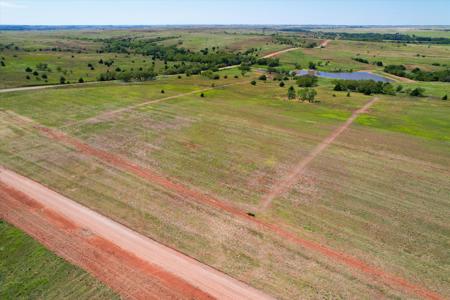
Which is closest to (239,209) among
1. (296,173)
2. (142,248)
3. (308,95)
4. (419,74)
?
(142,248)

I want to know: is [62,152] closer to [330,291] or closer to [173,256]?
[173,256]

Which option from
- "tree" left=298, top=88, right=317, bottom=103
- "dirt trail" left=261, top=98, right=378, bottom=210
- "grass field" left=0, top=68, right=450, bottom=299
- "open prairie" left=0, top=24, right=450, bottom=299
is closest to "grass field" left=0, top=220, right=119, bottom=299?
"open prairie" left=0, top=24, right=450, bottom=299

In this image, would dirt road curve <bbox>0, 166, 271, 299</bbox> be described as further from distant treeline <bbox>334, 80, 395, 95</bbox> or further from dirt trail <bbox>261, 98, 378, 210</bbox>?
distant treeline <bbox>334, 80, 395, 95</bbox>

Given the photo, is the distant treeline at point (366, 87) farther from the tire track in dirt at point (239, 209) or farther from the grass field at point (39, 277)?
the grass field at point (39, 277)

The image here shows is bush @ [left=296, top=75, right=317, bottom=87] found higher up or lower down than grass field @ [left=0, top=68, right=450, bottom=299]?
higher up

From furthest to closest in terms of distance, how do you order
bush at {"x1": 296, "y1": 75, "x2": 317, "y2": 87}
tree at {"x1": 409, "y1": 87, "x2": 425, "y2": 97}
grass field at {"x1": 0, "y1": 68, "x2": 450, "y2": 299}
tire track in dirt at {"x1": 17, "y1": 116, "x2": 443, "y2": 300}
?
bush at {"x1": 296, "y1": 75, "x2": 317, "y2": 87} → tree at {"x1": 409, "y1": 87, "x2": 425, "y2": 97} → grass field at {"x1": 0, "y1": 68, "x2": 450, "y2": 299} → tire track in dirt at {"x1": 17, "y1": 116, "x2": 443, "y2": 300}

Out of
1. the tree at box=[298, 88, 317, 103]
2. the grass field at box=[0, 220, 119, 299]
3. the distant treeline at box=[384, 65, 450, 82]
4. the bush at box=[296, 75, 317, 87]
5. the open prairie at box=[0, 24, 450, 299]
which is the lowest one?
the grass field at box=[0, 220, 119, 299]
